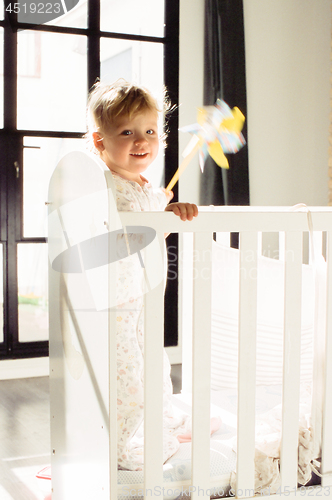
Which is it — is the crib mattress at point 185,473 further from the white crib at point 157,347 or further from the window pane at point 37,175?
the window pane at point 37,175

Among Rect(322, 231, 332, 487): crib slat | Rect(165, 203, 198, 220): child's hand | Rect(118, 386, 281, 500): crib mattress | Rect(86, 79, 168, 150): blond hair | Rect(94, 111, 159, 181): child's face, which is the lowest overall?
Rect(118, 386, 281, 500): crib mattress

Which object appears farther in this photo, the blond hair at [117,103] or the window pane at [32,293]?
the window pane at [32,293]

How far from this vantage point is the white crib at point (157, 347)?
1.07 m

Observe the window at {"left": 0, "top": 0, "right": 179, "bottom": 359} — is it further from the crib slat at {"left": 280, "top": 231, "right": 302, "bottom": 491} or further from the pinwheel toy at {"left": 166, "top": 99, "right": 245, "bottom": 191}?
the crib slat at {"left": 280, "top": 231, "right": 302, "bottom": 491}

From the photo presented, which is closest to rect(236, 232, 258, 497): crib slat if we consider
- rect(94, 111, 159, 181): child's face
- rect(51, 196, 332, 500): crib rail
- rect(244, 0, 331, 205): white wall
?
rect(51, 196, 332, 500): crib rail

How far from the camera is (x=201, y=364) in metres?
1.11

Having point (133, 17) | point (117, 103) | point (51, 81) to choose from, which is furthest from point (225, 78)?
point (117, 103)

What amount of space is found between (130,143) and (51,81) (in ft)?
5.99

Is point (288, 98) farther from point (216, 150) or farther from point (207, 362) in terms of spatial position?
point (207, 362)

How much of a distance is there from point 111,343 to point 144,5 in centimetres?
250

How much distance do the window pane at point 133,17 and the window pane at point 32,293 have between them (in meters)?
1.25

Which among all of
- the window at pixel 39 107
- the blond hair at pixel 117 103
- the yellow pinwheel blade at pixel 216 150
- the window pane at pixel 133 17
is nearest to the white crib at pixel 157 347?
the blond hair at pixel 117 103

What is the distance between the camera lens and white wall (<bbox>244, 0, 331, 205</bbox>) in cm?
313

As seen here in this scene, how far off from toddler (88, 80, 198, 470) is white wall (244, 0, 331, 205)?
1.95 metres
